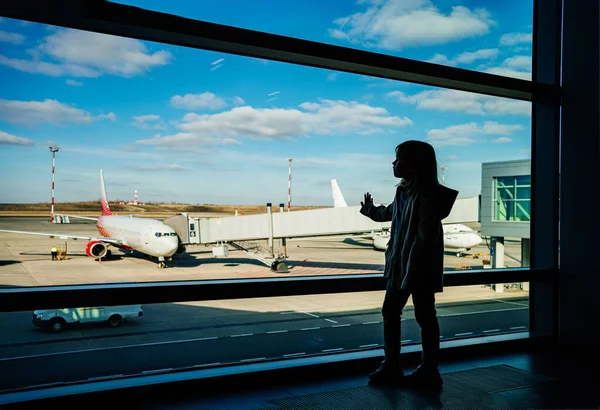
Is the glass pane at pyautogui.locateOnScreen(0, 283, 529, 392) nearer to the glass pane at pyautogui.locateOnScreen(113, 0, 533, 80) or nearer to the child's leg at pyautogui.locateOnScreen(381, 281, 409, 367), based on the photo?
the child's leg at pyautogui.locateOnScreen(381, 281, 409, 367)

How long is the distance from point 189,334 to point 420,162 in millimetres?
2988

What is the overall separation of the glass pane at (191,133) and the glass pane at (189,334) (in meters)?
0.45

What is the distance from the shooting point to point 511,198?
5613mm

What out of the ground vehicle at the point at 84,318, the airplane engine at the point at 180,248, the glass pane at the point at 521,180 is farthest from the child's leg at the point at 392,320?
the airplane engine at the point at 180,248

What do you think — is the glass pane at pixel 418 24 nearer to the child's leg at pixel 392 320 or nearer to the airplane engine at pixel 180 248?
the child's leg at pixel 392 320

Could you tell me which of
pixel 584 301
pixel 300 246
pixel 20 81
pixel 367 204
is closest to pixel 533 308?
pixel 584 301

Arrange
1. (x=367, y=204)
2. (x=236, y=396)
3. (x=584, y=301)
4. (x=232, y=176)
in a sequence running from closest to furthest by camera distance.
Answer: (x=236, y=396) → (x=367, y=204) → (x=232, y=176) → (x=584, y=301)

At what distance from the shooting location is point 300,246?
6617 millimetres

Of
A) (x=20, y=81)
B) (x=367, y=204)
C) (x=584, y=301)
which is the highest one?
(x=20, y=81)

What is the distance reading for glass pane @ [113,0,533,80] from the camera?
3139mm

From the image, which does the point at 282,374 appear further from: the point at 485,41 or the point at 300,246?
the point at 300,246

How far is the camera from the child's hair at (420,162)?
2.42m

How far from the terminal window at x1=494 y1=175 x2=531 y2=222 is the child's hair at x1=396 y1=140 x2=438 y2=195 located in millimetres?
3160

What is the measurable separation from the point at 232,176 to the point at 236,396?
1461 millimetres
